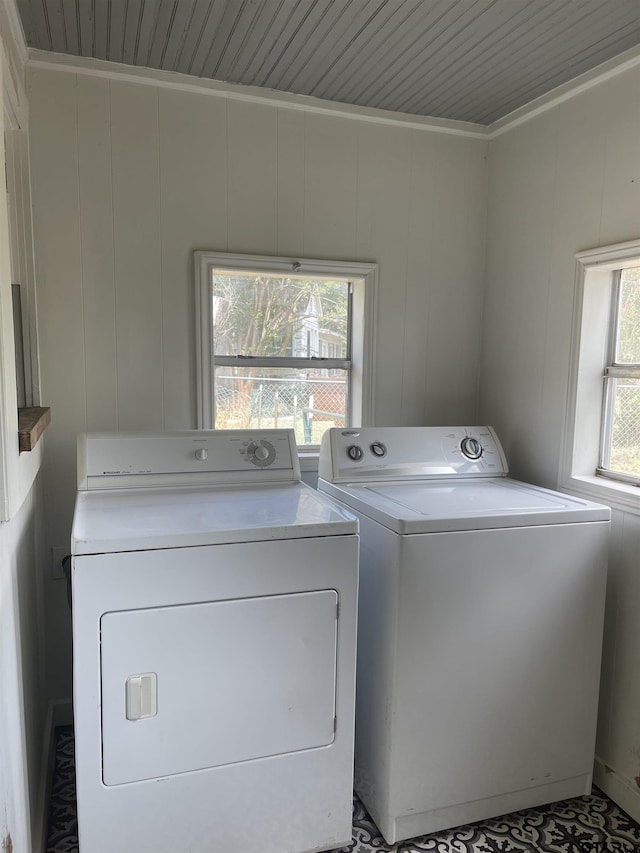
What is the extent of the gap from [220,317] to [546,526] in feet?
4.84

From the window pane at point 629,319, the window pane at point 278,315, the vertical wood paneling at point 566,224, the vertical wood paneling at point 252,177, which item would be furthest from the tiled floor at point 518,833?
the vertical wood paneling at point 252,177

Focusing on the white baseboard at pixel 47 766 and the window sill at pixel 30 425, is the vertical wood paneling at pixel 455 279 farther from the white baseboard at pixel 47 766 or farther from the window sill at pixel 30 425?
the white baseboard at pixel 47 766

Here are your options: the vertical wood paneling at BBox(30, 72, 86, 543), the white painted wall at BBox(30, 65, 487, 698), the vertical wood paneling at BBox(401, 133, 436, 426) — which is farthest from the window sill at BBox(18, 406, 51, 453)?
the vertical wood paneling at BBox(401, 133, 436, 426)

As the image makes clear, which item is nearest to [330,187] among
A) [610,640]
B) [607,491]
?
[607,491]

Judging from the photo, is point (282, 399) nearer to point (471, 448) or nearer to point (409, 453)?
point (409, 453)

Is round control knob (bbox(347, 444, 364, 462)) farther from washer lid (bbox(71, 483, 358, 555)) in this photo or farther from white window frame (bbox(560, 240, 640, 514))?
white window frame (bbox(560, 240, 640, 514))

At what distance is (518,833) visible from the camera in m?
1.88

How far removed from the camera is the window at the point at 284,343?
94.6 inches

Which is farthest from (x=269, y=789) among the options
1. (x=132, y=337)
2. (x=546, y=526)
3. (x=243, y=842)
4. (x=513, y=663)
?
(x=132, y=337)

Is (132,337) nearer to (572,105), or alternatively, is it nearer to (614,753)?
(572,105)

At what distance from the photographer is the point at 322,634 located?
1.63m

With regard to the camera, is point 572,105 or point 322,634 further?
point 572,105

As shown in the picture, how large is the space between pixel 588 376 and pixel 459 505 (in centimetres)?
Result: 77

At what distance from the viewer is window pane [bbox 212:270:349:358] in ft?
8.14
